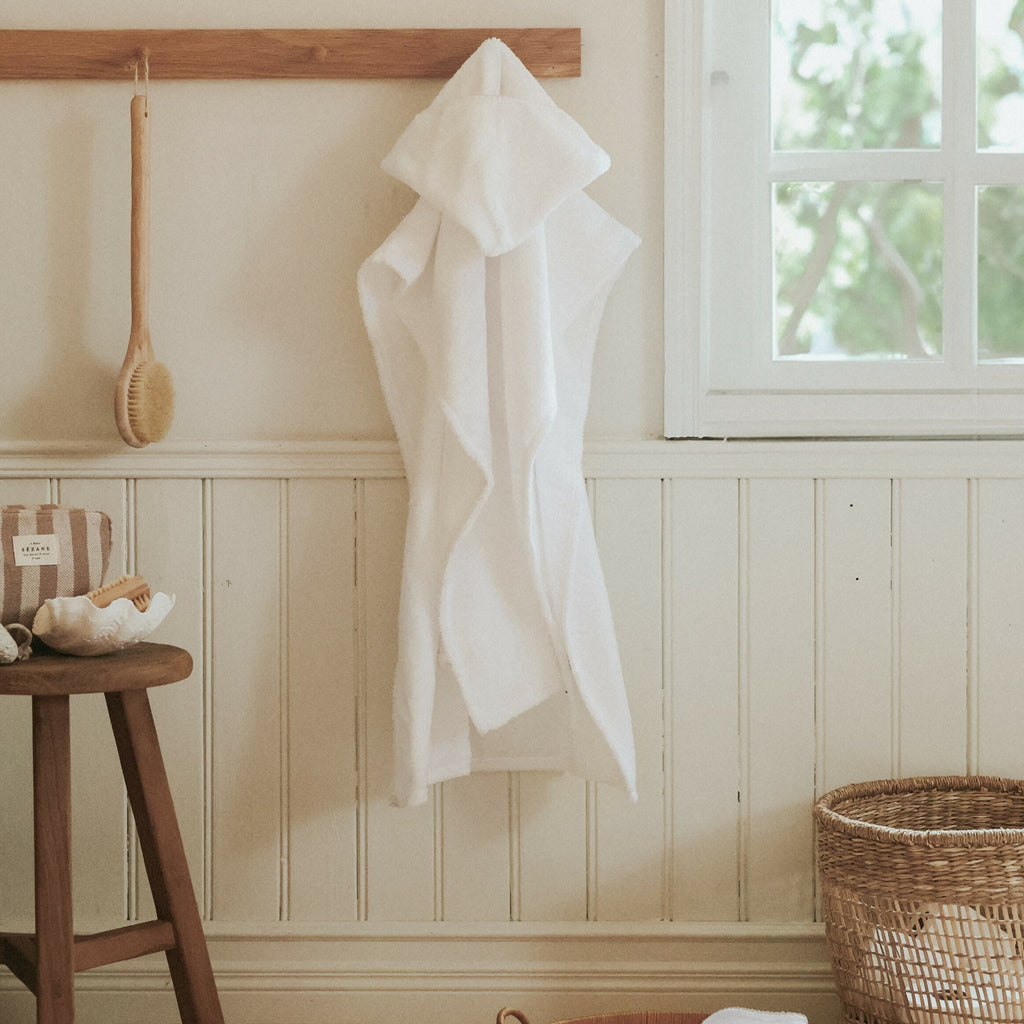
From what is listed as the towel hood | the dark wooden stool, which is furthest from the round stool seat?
the towel hood

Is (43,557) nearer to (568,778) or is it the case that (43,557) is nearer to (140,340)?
(140,340)

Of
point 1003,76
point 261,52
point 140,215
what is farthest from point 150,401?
point 1003,76

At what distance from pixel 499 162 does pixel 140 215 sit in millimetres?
481

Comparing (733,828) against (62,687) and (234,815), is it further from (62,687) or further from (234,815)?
(62,687)

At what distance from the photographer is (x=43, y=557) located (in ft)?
3.61

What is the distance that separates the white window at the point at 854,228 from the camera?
1.37m

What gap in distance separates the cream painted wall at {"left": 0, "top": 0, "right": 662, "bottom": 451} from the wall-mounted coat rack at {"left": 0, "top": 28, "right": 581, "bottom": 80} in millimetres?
24

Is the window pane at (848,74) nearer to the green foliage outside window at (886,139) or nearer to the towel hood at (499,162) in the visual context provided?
the green foliage outside window at (886,139)

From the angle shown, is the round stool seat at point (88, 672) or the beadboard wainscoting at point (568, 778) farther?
the beadboard wainscoting at point (568, 778)

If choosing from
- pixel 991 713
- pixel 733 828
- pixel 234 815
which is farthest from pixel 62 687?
pixel 991 713

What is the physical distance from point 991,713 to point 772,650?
314 millimetres

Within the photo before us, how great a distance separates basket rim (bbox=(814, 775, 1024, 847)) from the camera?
3.63ft

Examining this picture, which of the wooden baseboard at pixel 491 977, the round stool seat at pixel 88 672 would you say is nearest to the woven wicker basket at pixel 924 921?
the wooden baseboard at pixel 491 977

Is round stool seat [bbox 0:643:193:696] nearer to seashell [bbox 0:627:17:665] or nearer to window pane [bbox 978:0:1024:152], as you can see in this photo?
seashell [bbox 0:627:17:665]
